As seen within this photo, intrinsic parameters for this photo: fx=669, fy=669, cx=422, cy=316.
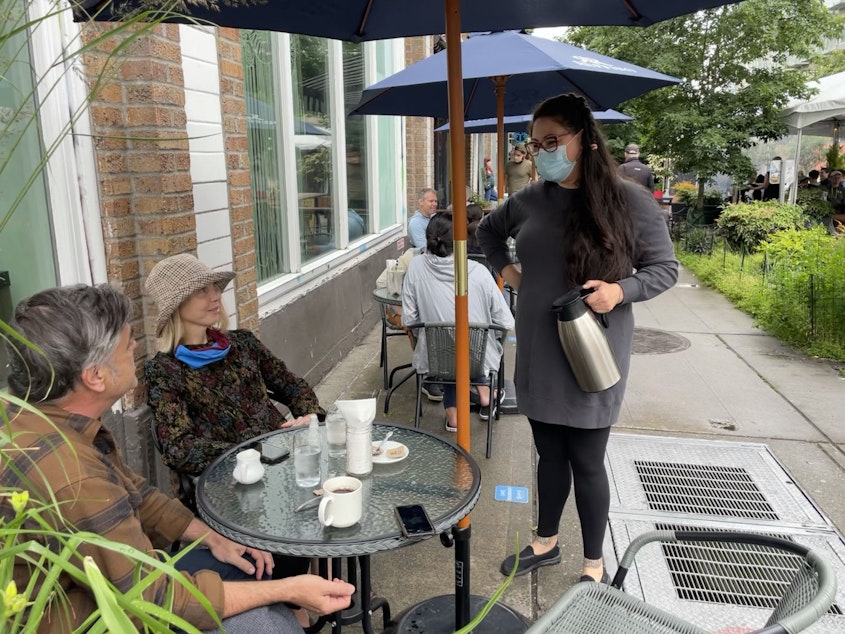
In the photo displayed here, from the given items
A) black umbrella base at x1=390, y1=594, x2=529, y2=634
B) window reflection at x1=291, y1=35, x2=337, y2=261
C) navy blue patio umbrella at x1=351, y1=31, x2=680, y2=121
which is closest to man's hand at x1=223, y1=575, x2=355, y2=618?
black umbrella base at x1=390, y1=594, x2=529, y2=634

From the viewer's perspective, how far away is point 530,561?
113 inches

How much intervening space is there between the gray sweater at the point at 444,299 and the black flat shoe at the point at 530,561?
134cm

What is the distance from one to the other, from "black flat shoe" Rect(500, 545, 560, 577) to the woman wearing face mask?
0.81ft

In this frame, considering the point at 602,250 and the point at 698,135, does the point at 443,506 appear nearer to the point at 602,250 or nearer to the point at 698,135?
the point at 602,250

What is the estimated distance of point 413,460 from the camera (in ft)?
7.26

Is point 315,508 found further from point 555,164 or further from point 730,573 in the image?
point 730,573

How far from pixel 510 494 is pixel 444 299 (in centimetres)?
A: 126

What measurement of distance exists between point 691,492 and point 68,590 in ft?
10.1

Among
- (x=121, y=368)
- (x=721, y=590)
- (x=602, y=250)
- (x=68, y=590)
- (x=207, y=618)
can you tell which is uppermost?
(x=602, y=250)

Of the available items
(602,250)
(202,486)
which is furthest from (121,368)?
(602,250)

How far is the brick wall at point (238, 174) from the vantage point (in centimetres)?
364

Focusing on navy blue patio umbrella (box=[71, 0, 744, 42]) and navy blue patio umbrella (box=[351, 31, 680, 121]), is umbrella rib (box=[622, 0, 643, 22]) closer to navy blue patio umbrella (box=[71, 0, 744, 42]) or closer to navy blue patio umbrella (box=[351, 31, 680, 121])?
navy blue patio umbrella (box=[71, 0, 744, 42])

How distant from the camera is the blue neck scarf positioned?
2.48 meters

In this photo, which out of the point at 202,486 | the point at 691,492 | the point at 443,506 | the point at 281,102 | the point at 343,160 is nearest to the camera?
the point at 443,506
